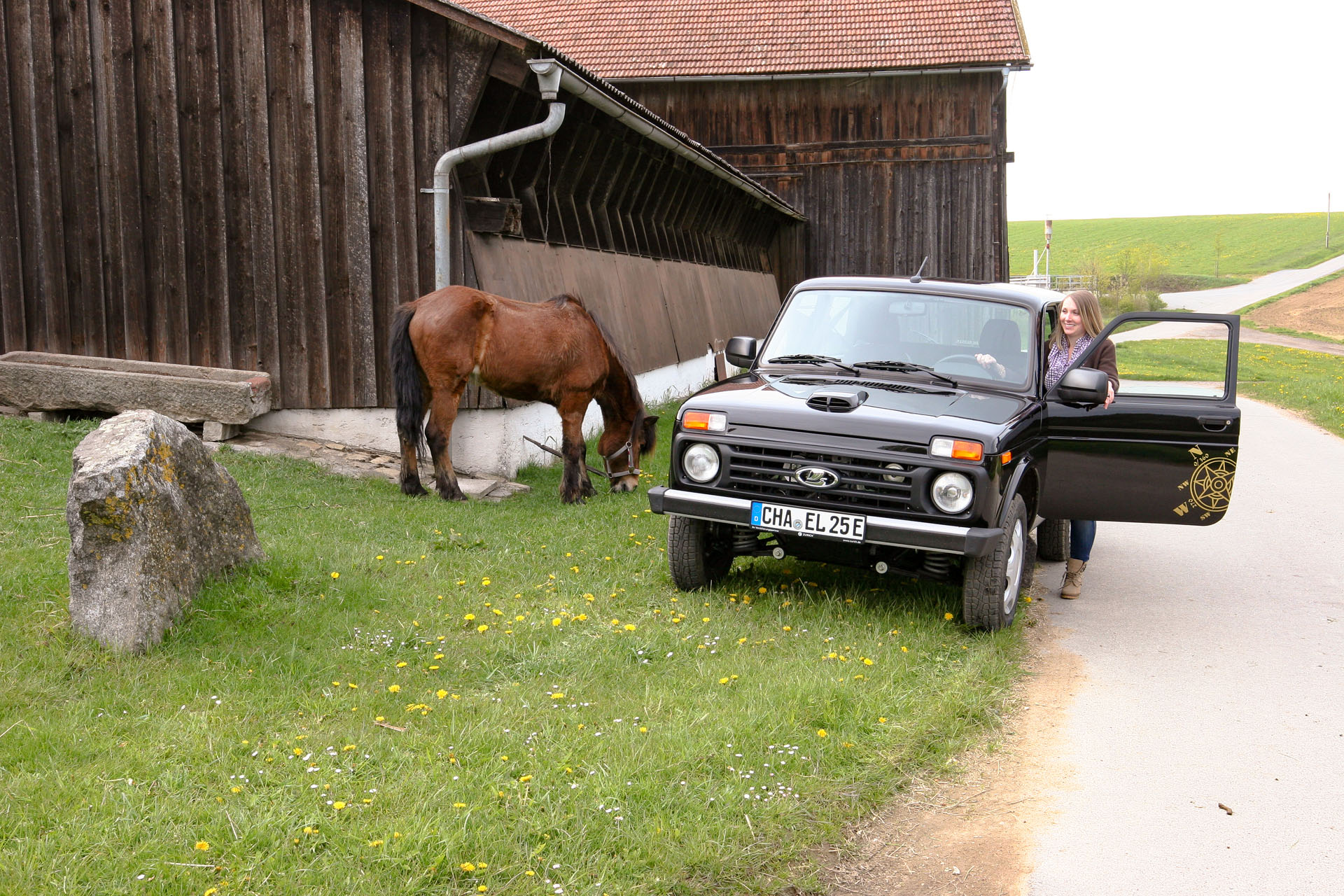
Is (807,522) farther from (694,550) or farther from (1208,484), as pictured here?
(1208,484)

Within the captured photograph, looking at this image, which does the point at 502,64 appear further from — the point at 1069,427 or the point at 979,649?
the point at 979,649

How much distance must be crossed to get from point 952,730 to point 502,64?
796 cm

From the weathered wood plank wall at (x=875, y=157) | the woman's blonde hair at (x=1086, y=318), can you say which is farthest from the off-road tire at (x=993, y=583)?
the weathered wood plank wall at (x=875, y=157)

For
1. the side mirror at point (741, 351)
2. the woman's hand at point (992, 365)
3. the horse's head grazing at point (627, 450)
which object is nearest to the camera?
the woman's hand at point (992, 365)

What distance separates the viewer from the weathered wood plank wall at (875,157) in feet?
77.1

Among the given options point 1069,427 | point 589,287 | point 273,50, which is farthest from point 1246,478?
point 273,50

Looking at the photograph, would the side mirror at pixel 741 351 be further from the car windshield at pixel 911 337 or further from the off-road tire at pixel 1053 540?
the off-road tire at pixel 1053 540

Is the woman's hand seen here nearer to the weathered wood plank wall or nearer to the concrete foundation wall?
the concrete foundation wall

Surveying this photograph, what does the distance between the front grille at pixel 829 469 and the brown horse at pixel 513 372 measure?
3753 millimetres

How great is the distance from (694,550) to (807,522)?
911 millimetres

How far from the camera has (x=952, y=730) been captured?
15.5ft

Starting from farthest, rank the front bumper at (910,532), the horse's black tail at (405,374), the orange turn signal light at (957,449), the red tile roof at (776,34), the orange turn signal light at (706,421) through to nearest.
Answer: the red tile roof at (776,34) → the horse's black tail at (405,374) → the orange turn signal light at (706,421) → the orange turn signal light at (957,449) → the front bumper at (910,532)

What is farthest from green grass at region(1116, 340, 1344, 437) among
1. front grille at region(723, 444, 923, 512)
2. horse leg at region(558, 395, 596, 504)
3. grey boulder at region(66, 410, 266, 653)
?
grey boulder at region(66, 410, 266, 653)

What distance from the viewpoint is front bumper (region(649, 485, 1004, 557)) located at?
18.2 ft
